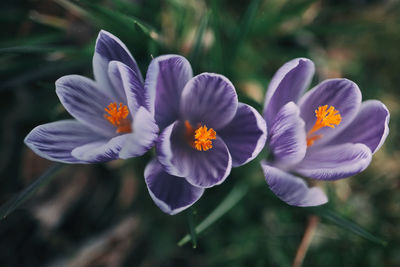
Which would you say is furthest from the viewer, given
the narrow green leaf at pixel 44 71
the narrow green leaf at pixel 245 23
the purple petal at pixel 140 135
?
the narrow green leaf at pixel 44 71

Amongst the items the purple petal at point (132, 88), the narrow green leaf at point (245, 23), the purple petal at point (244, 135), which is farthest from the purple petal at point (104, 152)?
the narrow green leaf at point (245, 23)

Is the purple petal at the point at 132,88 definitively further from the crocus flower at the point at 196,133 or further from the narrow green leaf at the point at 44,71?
the narrow green leaf at the point at 44,71

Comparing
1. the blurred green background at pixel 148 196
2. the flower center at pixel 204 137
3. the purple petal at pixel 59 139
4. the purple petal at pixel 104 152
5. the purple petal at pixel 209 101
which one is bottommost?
the blurred green background at pixel 148 196

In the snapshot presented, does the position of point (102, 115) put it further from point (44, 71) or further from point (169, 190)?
point (44, 71)

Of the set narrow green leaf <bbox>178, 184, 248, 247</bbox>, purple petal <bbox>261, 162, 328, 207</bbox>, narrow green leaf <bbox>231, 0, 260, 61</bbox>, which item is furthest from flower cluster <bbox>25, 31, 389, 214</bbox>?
narrow green leaf <bbox>231, 0, 260, 61</bbox>

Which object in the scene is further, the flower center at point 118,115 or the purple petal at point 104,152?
the flower center at point 118,115

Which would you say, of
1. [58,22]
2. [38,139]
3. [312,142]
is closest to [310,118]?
[312,142]

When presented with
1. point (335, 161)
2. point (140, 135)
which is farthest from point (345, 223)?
point (140, 135)

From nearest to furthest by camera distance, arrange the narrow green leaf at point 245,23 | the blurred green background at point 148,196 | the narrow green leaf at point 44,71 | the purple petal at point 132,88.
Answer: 1. the purple petal at point 132,88
2. the narrow green leaf at point 245,23
3. the narrow green leaf at point 44,71
4. the blurred green background at point 148,196
